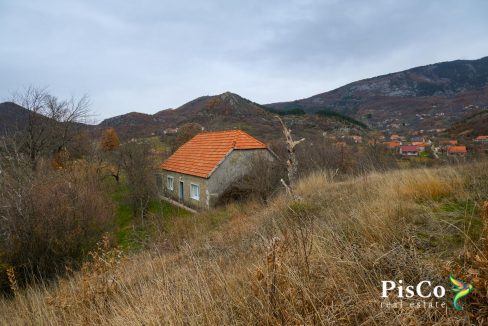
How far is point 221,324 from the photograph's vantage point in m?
1.98

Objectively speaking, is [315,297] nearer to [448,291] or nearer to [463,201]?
[448,291]

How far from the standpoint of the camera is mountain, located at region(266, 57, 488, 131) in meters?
99.4

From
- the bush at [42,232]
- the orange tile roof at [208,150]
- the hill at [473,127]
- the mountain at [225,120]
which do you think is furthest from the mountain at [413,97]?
the bush at [42,232]

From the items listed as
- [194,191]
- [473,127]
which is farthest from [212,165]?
[473,127]

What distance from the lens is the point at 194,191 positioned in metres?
17.1

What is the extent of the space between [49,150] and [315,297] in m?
23.9

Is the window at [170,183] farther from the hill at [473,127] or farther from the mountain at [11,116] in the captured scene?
the hill at [473,127]

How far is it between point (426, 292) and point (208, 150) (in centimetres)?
1675

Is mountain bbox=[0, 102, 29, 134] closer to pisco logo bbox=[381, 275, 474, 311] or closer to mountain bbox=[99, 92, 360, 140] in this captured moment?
pisco logo bbox=[381, 275, 474, 311]

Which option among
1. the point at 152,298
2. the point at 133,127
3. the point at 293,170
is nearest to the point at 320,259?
the point at 152,298

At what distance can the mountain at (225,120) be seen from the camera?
173 feet

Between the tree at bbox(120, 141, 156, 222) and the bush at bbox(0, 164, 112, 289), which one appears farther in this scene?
the tree at bbox(120, 141, 156, 222)

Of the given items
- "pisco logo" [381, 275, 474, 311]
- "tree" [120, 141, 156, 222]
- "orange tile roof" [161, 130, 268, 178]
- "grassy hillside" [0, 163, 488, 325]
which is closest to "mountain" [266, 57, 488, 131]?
"orange tile roof" [161, 130, 268, 178]

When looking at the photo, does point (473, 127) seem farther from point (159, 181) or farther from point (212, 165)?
point (159, 181)
